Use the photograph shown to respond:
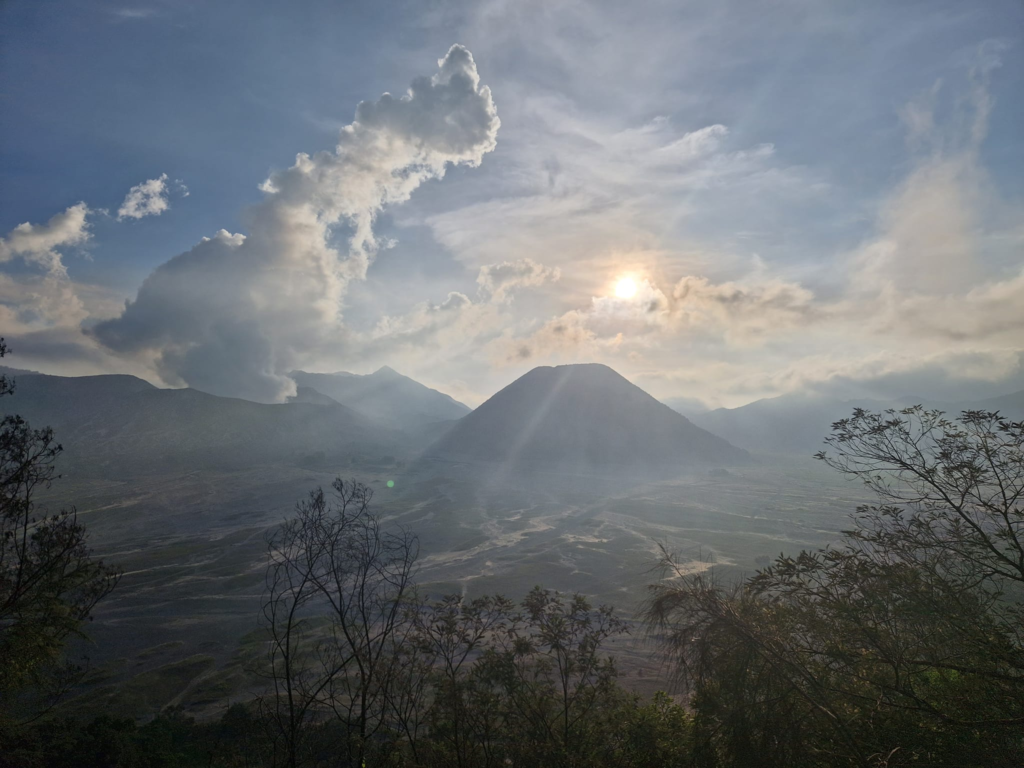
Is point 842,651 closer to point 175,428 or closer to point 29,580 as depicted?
point 29,580

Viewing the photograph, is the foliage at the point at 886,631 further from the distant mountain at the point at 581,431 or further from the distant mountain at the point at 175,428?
the distant mountain at the point at 175,428

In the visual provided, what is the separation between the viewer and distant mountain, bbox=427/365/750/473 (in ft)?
447

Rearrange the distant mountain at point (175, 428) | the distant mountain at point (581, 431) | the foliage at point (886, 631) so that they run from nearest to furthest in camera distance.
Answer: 1. the foliage at point (886, 631)
2. the distant mountain at point (175, 428)
3. the distant mountain at point (581, 431)

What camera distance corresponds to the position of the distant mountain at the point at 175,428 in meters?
132

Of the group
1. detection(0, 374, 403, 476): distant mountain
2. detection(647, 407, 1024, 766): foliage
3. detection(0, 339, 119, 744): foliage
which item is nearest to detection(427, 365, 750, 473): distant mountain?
detection(0, 374, 403, 476): distant mountain

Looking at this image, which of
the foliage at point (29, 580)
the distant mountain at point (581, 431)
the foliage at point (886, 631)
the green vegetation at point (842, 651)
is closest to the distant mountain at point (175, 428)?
the distant mountain at point (581, 431)

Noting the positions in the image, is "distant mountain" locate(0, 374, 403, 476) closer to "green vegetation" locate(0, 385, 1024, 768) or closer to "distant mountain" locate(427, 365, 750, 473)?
"distant mountain" locate(427, 365, 750, 473)

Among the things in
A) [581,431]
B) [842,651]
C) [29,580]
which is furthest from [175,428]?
[842,651]

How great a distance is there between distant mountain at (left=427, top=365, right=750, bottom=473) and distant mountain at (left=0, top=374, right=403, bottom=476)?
3438 cm

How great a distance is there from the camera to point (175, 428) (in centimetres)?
15825

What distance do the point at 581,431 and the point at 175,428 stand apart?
130 metres

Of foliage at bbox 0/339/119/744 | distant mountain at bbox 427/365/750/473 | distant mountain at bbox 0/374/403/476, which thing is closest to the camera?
foliage at bbox 0/339/119/744

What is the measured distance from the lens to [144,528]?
69.2 m

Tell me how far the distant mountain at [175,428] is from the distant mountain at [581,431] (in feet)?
113
